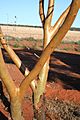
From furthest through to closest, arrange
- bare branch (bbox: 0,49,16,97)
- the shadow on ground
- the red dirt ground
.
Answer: the shadow on ground < the red dirt ground < bare branch (bbox: 0,49,16,97)

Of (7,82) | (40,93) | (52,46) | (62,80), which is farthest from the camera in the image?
(62,80)

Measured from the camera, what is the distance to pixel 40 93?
17.6ft

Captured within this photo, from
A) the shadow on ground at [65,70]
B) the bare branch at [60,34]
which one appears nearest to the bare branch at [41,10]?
the bare branch at [60,34]

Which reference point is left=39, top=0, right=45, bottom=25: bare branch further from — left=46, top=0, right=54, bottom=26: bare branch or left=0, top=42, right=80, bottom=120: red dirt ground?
left=0, top=42, right=80, bottom=120: red dirt ground

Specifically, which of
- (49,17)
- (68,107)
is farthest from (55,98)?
(49,17)

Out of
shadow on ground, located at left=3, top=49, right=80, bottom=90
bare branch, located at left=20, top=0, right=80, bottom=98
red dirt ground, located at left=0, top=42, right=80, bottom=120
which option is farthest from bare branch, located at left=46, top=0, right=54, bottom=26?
shadow on ground, located at left=3, top=49, right=80, bottom=90

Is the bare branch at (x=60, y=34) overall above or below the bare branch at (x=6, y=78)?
above

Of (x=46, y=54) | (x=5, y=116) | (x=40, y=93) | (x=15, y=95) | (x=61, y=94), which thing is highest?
(x=46, y=54)

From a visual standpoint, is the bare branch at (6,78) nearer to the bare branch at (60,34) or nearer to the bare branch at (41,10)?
the bare branch at (60,34)

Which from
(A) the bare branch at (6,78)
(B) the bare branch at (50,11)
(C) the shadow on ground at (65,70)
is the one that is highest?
(B) the bare branch at (50,11)

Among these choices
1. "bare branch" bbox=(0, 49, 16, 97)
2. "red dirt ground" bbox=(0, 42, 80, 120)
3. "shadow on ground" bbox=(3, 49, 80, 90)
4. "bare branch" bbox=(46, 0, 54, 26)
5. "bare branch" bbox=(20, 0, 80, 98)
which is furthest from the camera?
"shadow on ground" bbox=(3, 49, 80, 90)

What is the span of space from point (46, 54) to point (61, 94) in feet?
20.0

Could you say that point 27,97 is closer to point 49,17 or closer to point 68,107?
point 68,107

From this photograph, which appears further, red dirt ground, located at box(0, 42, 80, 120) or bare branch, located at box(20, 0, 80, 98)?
red dirt ground, located at box(0, 42, 80, 120)
